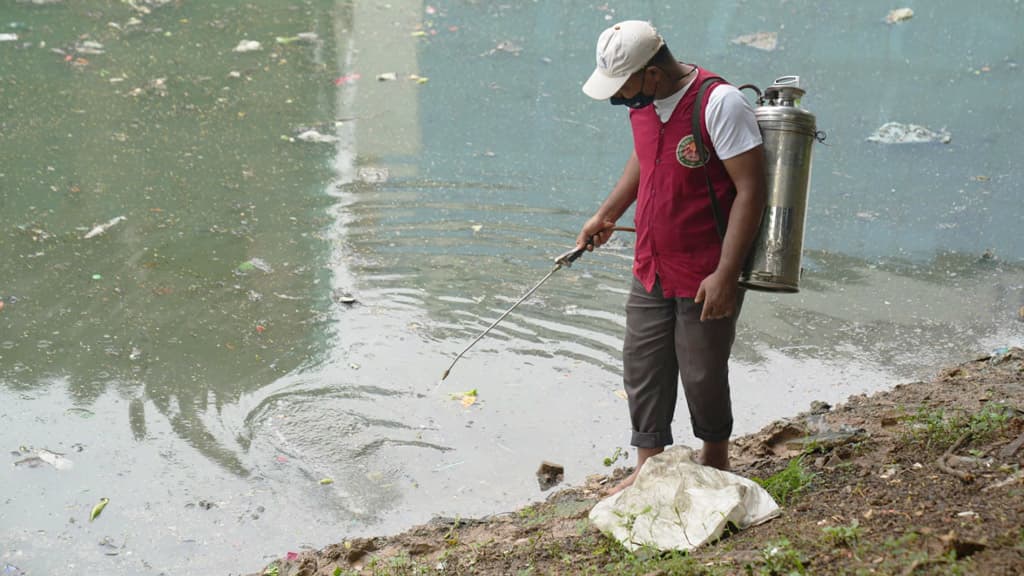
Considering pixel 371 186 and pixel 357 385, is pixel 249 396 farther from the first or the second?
pixel 371 186

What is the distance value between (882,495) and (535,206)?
375cm

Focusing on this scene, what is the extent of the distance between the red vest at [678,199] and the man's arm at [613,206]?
0.67 feet

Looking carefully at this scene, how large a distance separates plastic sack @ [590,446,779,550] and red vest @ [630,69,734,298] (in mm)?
517

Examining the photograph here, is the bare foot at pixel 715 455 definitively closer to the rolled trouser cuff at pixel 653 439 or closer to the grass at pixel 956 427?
the rolled trouser cuff at pixel 653 439

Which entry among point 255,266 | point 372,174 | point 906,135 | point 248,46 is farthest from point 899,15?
point 255,266

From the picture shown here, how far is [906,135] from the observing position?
7.25 metres

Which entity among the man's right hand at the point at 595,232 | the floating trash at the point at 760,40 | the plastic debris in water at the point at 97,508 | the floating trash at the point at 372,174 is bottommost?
the plastic debris in water at the point at 97,508

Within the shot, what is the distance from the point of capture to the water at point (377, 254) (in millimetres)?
3576

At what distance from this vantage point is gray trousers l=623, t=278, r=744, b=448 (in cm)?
278

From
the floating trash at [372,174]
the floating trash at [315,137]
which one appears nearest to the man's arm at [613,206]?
the floating trash at [372,174]

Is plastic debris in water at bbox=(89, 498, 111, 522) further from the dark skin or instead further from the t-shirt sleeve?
the t-shirt sleeve

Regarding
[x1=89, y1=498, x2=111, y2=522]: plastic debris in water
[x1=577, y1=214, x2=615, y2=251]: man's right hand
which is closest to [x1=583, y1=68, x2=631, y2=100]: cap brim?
[x1=577, y1=214, x2=615, y2=251]: man's right hand

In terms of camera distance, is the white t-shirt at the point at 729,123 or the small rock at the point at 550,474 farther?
the small rock at the point at 550,474

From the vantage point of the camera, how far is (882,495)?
8.75 feet
